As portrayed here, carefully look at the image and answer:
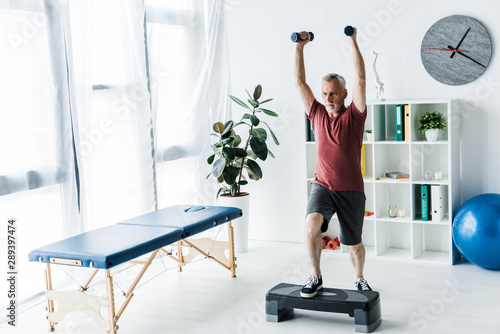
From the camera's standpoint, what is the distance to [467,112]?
429cm

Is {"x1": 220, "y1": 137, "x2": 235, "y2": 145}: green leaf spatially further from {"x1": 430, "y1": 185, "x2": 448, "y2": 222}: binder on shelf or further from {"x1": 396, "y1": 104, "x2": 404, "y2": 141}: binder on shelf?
{"x1": 430, "y1": 185, "x2": 448, "y2": 222}: binder on shelf

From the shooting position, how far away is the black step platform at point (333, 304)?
311 centimetres

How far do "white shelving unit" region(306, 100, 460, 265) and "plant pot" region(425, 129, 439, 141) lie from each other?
0.03 metres

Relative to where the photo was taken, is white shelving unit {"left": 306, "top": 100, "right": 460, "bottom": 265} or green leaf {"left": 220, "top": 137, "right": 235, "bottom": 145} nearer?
white shelving unit {"left": 306, "top": 100, "right": 460, "bottom": 265}

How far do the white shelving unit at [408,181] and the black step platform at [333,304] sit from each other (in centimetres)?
128

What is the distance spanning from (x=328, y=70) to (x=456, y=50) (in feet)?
3.24

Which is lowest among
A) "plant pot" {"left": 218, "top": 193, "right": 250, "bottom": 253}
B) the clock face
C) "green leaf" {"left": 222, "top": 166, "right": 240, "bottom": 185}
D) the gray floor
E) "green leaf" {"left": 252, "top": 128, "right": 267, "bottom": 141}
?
the gray floor

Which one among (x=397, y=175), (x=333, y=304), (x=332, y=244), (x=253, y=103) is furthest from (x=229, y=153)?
(x=333, y=304)

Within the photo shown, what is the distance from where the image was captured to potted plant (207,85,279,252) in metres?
4.60

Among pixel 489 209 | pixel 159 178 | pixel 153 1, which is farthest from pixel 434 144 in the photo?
pixel 153 1

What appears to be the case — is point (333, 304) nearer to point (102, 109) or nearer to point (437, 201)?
point (437, 201)

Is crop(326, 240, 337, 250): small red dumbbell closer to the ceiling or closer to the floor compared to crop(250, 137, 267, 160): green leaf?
closer to the floor


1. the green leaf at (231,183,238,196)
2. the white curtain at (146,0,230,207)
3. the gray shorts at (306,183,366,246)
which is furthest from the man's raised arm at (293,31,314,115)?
the white curtain at (146,0,230,207)

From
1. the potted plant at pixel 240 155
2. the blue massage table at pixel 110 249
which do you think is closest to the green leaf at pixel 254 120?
the potted plant at pixel 240 155
